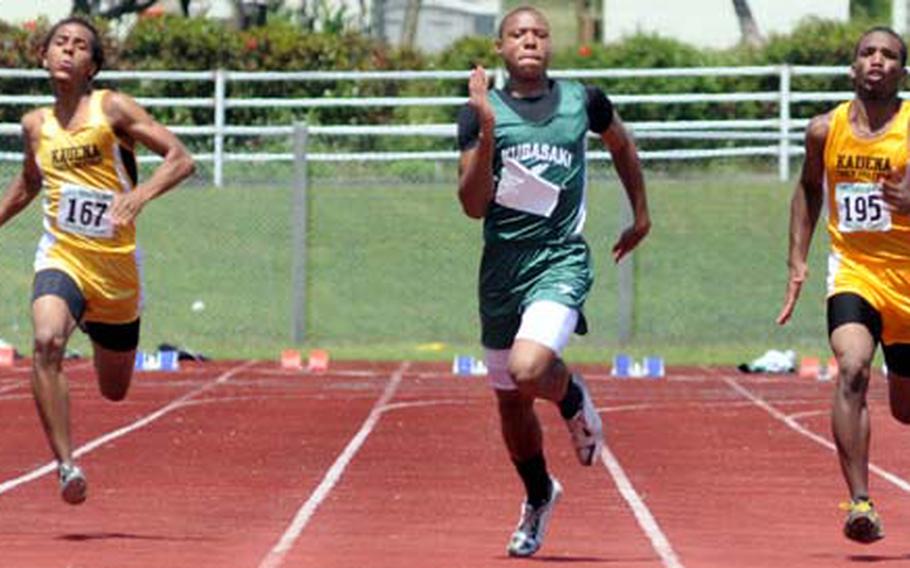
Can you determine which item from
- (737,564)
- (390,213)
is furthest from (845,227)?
(390,213)

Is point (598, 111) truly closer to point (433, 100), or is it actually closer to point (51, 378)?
point (51, 378)

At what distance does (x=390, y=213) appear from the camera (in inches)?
1249

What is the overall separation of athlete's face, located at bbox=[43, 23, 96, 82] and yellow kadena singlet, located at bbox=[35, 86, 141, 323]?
18cm

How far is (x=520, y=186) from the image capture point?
11547 mm

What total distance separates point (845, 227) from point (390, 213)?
19.6 m

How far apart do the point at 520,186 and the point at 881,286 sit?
1.71 meters

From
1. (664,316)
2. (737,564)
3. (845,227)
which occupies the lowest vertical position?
(664,316)

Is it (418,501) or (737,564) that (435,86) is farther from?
(737,564)

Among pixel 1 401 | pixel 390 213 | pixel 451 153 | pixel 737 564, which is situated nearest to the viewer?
pixel 737 564

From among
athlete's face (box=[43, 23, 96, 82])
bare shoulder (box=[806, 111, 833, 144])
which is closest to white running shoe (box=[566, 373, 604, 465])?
bare shoulder (box=[806, 111, 833, 144])

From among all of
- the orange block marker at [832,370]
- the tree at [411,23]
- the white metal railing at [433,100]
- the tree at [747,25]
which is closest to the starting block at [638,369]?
the orange block marker at [832,370]

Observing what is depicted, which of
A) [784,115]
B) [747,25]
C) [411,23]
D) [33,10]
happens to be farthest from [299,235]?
[33,10]

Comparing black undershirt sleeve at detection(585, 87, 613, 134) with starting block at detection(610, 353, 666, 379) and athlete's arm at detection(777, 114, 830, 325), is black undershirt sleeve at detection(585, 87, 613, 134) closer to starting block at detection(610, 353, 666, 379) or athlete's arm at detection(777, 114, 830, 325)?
athlete's arm at detection(777, 114, 830, 325)

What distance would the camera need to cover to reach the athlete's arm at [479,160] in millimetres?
11164
